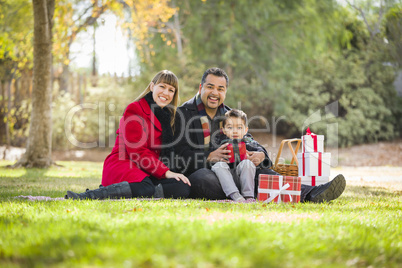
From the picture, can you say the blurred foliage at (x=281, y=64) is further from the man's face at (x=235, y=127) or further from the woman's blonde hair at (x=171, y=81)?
the man's face at (x=235, y=127)

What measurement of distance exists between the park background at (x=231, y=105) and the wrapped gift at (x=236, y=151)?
77cm

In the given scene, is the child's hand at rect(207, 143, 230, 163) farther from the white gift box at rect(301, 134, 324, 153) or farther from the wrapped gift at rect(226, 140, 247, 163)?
the white gift box at rect(301, 134, 324, 153)

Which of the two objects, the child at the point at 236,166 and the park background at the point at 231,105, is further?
the child at the point at 236,166

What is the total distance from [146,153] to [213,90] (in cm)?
105

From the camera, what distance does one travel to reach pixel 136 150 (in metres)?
3.78

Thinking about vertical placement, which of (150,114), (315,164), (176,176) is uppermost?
(150,114)

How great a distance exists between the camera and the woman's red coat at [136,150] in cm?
379

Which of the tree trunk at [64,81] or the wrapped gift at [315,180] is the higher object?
the tree trunk at [64,81]

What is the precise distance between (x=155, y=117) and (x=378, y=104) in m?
14.0

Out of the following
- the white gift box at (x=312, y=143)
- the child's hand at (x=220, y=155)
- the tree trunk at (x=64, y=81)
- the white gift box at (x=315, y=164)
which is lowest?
the white gift box at (x=315, y=164)

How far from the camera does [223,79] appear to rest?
4.25 meters

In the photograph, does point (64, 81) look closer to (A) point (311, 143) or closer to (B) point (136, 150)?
(B) point (136, 150)

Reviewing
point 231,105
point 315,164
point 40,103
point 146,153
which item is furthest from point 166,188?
point 231,105

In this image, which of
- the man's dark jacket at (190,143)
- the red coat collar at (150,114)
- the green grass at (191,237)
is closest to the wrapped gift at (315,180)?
the man's dark jacket at (190,143)
